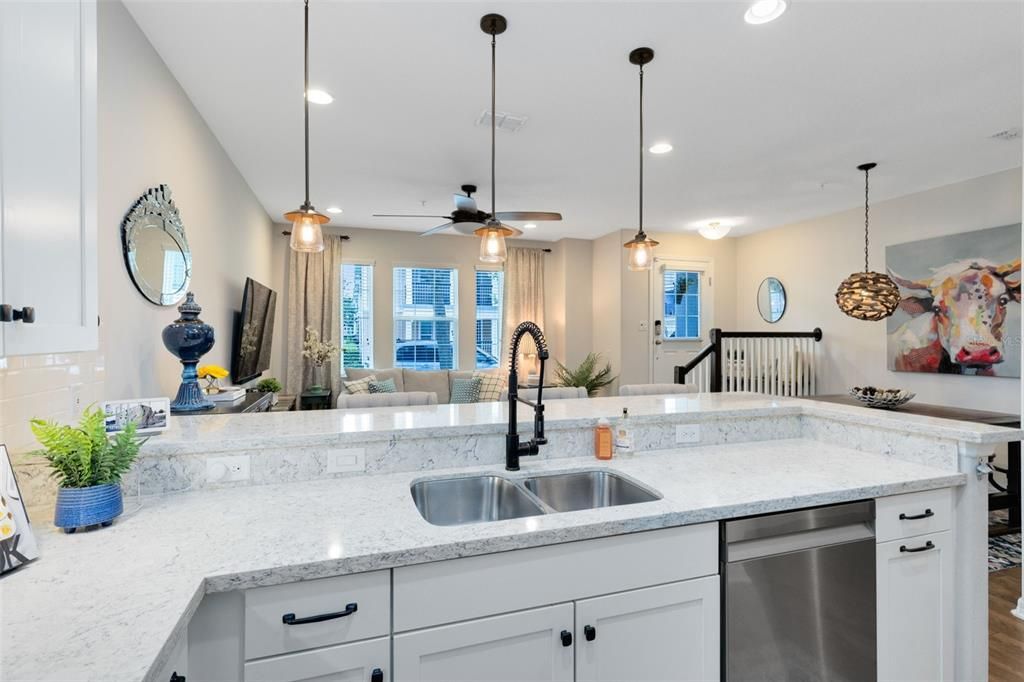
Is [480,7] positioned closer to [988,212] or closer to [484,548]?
[484,548]

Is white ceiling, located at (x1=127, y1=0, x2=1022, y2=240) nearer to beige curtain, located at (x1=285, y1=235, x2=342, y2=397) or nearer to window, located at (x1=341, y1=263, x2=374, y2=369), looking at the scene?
beige curtain, located at (x1=285, y1=235, x2=342, y2=397)

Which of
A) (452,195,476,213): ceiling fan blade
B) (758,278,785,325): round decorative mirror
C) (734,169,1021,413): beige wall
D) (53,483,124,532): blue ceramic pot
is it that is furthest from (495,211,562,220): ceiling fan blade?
(758,278,785,325): round decorative mirror

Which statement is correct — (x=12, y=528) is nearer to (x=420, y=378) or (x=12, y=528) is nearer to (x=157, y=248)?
(x=157, y=248)

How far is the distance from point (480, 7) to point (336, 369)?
16.0 feet

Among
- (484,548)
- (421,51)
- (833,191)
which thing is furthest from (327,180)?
(833,191)

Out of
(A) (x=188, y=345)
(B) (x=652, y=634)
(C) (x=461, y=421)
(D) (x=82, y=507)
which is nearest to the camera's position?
(D) (x=82, y=507)

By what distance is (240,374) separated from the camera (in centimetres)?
381

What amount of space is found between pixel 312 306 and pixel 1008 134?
254 inches

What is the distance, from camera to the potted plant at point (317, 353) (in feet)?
18.8

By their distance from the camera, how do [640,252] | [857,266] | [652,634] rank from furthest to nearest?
[857,266]
[640,252]
[652,634]

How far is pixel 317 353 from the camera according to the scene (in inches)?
227

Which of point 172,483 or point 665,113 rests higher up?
point 665,113

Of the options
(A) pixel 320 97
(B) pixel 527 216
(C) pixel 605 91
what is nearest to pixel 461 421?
(C) pixel 605 91

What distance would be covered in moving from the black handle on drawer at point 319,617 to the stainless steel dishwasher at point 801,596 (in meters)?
1.00
